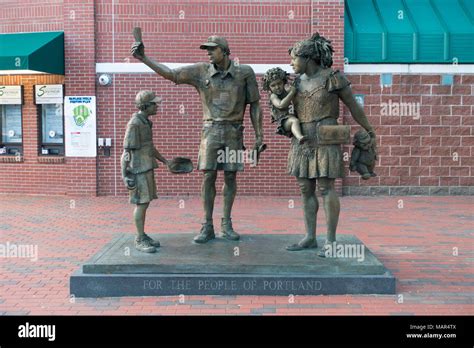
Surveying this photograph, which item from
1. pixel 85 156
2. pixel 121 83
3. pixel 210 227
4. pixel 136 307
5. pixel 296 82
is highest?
pixel 121 83

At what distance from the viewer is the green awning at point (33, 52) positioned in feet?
36.5

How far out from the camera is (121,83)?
1215 centimetres

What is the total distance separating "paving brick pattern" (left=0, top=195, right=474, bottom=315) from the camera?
509 centimetres

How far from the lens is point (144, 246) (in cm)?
586

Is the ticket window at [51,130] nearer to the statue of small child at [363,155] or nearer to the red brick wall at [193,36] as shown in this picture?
the red brick wall at [193,36]

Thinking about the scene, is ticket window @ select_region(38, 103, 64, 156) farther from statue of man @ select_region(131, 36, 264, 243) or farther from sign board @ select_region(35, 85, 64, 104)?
statue of man @ select_region(131, 36, 264, 243)

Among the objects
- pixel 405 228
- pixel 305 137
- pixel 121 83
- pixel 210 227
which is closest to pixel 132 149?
pixel 210 227

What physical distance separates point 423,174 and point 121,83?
6.68 m

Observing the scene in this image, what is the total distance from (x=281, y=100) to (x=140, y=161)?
1546 mm

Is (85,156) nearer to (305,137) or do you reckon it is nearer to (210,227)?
(210,227)

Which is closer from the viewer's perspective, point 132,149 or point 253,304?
point 253,304

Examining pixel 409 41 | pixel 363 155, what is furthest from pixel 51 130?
pixel 363 155

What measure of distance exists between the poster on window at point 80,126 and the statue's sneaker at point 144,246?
669cm

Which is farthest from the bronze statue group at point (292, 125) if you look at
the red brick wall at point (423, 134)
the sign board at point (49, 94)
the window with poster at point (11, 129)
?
the window with poster at point (11, 129)
